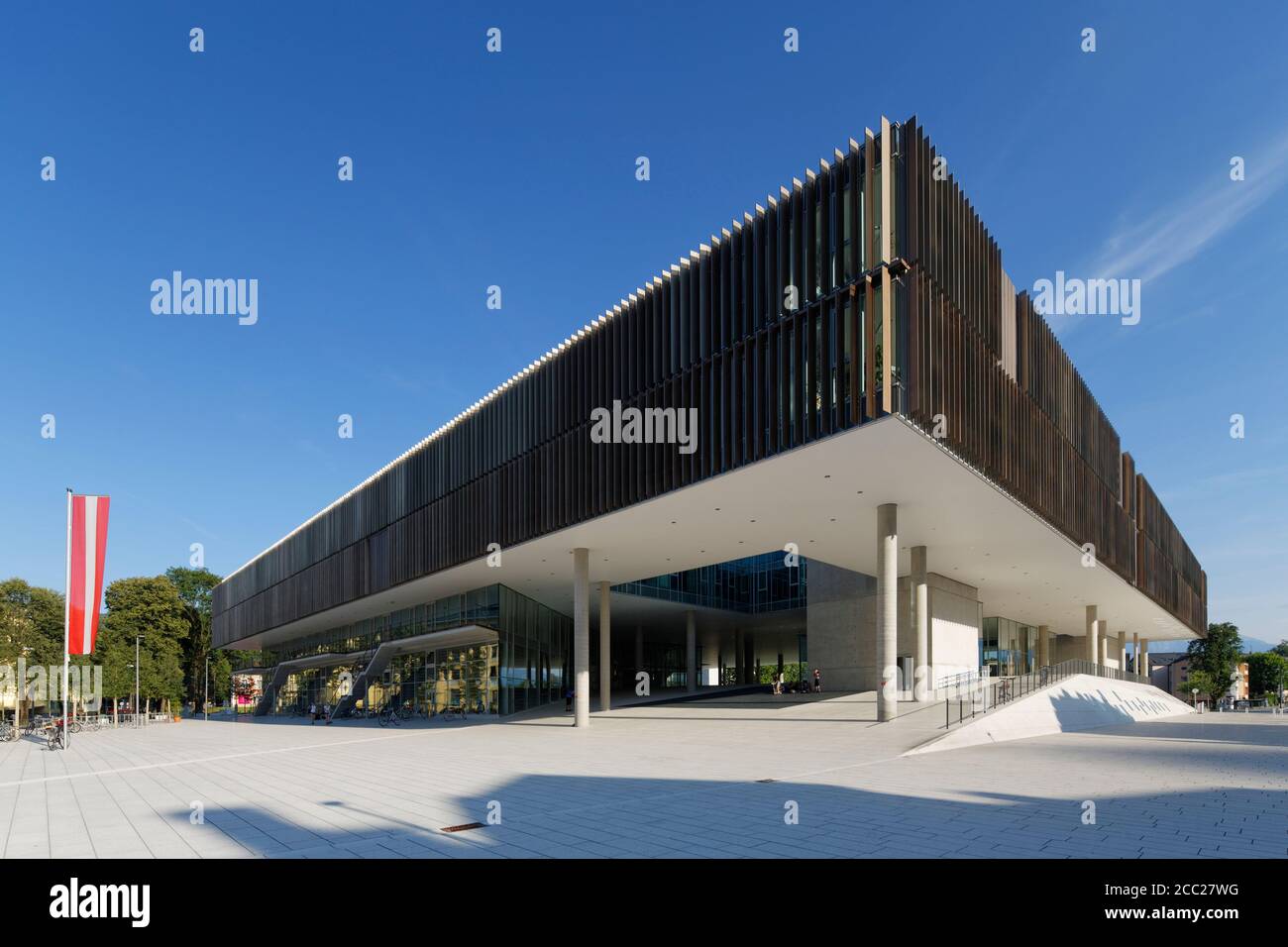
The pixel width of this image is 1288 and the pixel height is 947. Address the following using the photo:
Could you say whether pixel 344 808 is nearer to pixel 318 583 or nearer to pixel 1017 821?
pixel 1017 821

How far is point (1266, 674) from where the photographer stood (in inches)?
4626

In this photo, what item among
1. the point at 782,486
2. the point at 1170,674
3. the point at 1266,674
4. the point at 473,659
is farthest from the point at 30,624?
the point at 1266,674

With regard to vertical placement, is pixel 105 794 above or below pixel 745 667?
above

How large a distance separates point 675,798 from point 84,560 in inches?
1001

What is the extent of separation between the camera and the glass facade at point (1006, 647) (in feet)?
178

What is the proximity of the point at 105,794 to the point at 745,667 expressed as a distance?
60.9 m

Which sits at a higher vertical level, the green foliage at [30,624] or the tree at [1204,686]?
the green foliage at [30,624]

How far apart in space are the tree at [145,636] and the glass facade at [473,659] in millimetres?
14874

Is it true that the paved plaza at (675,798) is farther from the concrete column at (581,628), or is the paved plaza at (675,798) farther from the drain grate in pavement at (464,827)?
the concrete column at (581,628)

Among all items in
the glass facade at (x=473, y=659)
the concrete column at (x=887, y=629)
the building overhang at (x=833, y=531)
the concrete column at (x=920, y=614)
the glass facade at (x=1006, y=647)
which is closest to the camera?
the building overhang at (x=833, y=531)

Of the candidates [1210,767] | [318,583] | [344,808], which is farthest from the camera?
[318,583]

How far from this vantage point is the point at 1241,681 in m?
120

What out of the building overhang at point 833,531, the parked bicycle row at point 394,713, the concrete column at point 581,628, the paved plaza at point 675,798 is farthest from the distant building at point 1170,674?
the paved plaza at point 675,798
